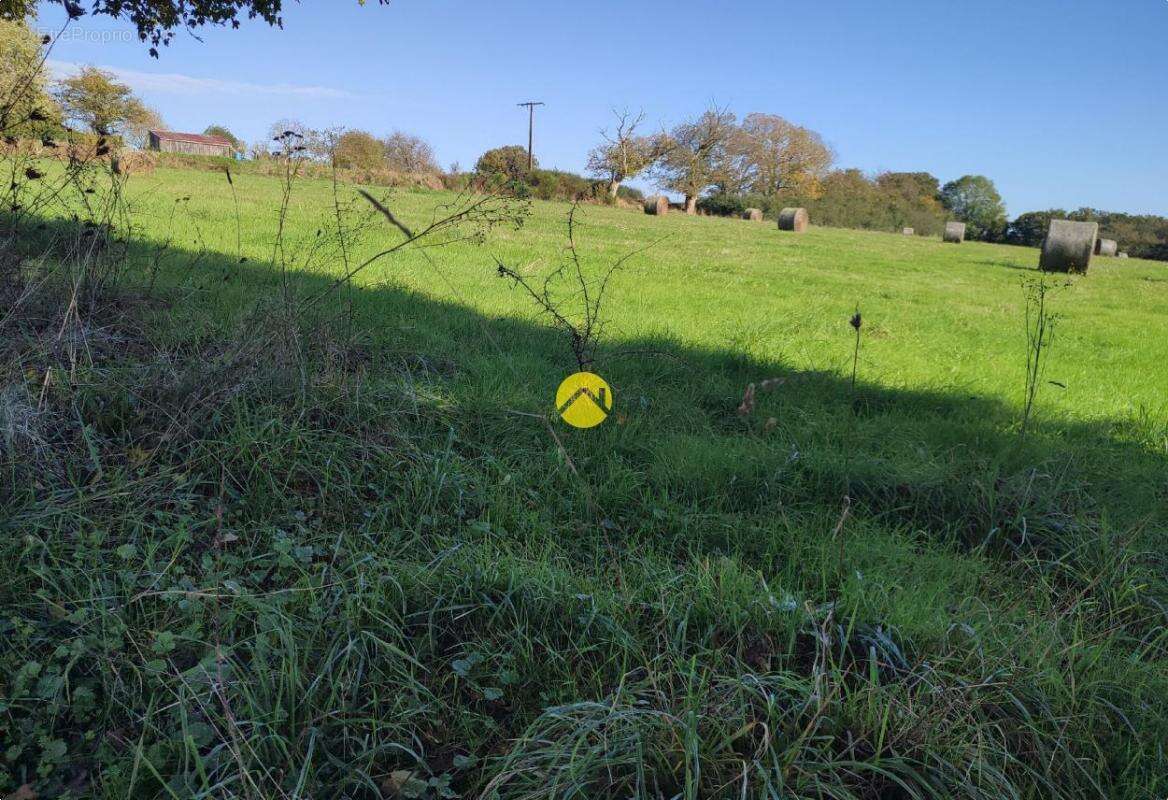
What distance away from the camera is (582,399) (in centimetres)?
318

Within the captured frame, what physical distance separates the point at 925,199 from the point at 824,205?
24.6 m

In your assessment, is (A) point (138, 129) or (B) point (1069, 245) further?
(A) point (138, 129)

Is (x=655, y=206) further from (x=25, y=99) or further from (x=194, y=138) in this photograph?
(x=194, y=138)

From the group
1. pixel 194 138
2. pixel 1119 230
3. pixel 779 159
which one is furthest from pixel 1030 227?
pixel 194 138

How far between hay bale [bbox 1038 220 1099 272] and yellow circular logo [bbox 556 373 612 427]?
1577cm

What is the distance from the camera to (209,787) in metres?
1.57

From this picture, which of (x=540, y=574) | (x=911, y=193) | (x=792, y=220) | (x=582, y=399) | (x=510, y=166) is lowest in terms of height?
(x=540, y=574)

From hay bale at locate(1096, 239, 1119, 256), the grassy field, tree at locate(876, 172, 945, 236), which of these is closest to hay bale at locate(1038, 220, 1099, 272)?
the grassy field

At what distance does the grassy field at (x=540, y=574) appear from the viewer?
1.67 meters

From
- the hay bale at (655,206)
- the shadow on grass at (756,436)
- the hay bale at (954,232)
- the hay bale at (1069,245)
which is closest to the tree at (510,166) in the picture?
the shadow on grass at (756,436)

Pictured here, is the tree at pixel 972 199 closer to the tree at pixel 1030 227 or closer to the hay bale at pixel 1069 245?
the tree at pixel 1030 227

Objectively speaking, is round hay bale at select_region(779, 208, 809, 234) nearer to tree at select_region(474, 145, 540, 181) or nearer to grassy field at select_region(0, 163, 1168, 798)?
grassy field at select_region(0, 163, 1168, 798)

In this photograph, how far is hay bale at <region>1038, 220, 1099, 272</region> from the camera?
15.0 metres

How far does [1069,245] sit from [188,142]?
39.7 meters
